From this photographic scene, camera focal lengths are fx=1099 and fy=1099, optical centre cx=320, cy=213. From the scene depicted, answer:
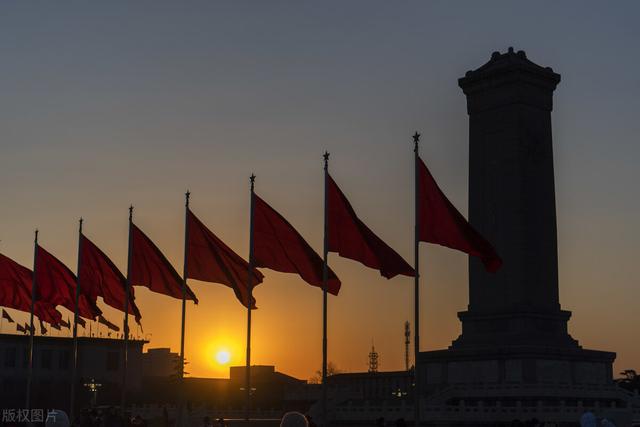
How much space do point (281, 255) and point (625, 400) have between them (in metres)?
51.7

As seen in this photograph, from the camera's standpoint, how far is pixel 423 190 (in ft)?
128

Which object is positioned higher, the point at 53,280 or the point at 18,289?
the point at 53,280

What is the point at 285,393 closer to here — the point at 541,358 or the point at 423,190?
the point at 541,358

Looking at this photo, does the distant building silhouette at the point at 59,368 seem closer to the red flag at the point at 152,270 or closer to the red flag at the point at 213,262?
the red flag at the point at 152,270

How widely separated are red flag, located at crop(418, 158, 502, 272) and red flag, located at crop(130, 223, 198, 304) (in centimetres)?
1409

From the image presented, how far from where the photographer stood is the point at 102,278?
A: 51.9 metres

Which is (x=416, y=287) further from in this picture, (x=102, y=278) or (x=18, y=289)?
(x=18, y=289)

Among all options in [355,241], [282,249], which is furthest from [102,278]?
[355,241]

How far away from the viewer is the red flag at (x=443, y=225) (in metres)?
38.3

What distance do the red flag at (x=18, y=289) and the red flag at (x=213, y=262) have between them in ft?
36.8

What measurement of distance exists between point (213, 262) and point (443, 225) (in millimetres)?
12480

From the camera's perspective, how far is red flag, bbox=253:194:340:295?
142 ft

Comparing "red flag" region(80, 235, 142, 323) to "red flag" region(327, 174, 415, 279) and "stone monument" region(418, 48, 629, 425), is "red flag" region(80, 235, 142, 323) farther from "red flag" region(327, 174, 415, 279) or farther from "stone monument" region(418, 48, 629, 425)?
"stone monument" region(418, 48, 629, 425)

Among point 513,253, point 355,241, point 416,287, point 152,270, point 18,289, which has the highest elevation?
point 513,253
